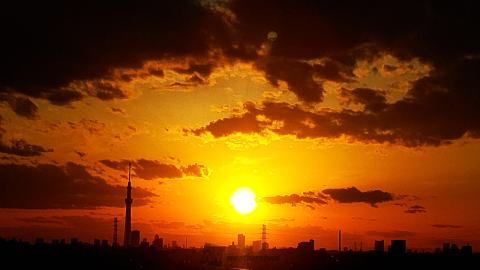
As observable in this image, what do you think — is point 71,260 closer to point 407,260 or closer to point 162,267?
point 162,267

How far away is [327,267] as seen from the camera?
175125 mm

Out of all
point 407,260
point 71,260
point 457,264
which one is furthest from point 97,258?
point 457,264

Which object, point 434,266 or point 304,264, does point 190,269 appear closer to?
point 304,264

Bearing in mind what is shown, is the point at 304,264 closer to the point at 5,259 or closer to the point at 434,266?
the point at 434,266

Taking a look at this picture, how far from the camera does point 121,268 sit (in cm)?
17250

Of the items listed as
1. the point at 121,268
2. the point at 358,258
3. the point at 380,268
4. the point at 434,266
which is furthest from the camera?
the point at 358,258

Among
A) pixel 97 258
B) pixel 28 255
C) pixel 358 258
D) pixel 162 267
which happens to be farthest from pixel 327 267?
pixel 28 255

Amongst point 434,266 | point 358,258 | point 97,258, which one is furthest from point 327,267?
point 97,258

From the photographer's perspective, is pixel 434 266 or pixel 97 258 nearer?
pixel 434 266

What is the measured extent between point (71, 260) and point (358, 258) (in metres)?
89.5

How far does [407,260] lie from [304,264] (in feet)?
144

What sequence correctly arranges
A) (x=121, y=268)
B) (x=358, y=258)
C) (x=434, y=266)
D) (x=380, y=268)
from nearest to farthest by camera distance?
(x=434, y=266) < (x=380, y=268) < (x=121, y=268) < (x=358, y=258)

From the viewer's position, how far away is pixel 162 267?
196 m

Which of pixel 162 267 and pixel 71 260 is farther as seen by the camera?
pixel 162 267
